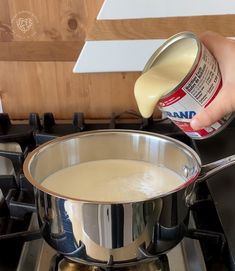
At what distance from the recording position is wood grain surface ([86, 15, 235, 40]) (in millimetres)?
807

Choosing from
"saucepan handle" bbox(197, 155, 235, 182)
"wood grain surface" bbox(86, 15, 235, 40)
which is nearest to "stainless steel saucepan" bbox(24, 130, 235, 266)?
"saucepan handle" bbox(197, 155, 235, 182)

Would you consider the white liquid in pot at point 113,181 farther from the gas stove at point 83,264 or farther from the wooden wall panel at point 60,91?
the wooden wall panel at point 60,91

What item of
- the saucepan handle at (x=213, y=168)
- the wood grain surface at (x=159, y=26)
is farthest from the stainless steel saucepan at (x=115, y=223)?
the wood grain surface at (x=159, y=26)

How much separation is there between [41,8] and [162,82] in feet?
1.11

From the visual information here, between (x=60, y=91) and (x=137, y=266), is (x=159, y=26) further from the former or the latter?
(x=137, y=266)

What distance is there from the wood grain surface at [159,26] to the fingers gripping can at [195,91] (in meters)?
0.21

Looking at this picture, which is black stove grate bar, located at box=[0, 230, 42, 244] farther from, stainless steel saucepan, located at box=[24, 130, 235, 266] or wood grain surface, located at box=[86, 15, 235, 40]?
wood grain surface, located at box=[86, 15, 235, 40]

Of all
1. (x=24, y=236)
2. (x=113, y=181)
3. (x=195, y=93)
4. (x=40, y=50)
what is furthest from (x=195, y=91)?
(x=40, y=50)

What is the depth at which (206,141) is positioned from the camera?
0.79 metres

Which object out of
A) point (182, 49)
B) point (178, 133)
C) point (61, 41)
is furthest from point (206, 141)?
point (61, 41)

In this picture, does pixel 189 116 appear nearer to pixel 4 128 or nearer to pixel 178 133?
Result: pixel 178 133

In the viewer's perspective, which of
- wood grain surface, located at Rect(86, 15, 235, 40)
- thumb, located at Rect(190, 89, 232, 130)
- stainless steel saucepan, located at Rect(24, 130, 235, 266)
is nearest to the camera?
stainless steel saucepan, located at Rect(24, 130, 235, 266)

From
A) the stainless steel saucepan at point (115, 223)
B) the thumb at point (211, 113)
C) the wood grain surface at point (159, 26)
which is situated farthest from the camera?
the wood grain surface at point (159, 26)

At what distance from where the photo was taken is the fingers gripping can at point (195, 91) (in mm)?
551
